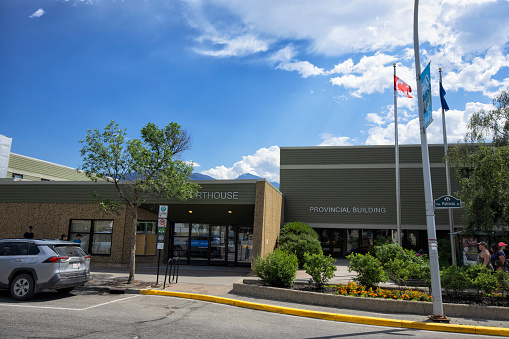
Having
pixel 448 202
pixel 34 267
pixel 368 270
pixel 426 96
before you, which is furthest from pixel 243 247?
pixel 426 96

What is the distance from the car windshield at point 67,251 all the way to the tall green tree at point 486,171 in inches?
581

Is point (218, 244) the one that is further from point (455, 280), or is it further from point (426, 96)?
point (426, 96)

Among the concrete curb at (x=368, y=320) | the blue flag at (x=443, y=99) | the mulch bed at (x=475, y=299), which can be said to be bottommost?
the concrete curb at (x=368, y=320)

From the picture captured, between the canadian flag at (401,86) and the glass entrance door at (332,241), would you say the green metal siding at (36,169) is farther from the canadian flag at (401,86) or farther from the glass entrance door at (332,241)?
the canadian flag at (401,86)

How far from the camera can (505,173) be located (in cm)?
1339

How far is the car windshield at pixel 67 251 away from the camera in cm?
1000

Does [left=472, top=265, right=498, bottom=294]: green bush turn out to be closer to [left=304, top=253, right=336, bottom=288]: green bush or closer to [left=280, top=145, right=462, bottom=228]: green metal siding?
[left=304, top=253, right=336, bottom=288]: green bush

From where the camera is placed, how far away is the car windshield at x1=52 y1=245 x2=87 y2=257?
1000 cm

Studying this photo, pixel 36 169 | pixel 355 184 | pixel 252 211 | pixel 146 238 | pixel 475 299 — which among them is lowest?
pixel 475 299

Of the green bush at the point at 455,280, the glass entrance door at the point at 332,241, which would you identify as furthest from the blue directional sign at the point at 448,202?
the glass entrance door at the point at 332,241

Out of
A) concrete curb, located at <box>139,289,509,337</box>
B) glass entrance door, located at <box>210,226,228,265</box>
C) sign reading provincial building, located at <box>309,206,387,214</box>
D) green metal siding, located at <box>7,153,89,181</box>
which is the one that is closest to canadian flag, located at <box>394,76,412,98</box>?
sign reading provincial building, located at <box>309,206,387,214</box>

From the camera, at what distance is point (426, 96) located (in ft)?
30.2

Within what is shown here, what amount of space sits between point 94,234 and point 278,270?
12356mm

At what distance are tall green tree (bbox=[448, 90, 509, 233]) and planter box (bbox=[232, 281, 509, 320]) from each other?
6.37 m
